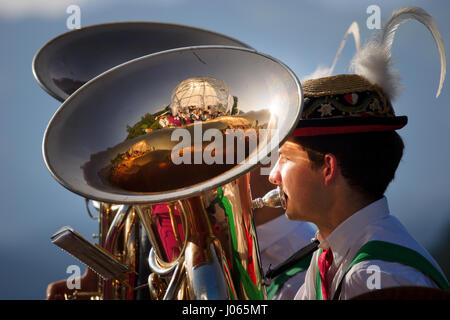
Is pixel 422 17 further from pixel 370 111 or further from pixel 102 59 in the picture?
pixel 102 59

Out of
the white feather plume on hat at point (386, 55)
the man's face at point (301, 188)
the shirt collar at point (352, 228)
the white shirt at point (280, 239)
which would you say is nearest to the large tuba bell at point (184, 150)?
the man's face at point (301, 188)

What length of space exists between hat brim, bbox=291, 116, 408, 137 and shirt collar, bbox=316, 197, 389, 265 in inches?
9.2

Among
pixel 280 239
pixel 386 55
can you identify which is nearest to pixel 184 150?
pixel 386 55

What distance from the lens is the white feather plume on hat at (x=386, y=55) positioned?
166 cm

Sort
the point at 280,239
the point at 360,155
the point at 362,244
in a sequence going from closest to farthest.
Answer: the point at 362,244
the point at 360,155
the point at 280,239

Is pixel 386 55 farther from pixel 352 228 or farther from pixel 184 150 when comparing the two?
pixel 184 150

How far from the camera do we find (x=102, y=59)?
268cm

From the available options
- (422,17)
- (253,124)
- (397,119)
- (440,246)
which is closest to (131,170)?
(253,124)

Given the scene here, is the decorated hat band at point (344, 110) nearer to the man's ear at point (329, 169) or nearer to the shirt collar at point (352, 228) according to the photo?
the man's ear at point (329, 169)

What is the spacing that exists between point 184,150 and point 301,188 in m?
0.38

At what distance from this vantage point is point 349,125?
1.58 m

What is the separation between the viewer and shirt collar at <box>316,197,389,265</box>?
61.5 inches

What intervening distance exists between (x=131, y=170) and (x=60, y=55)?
1435mm
